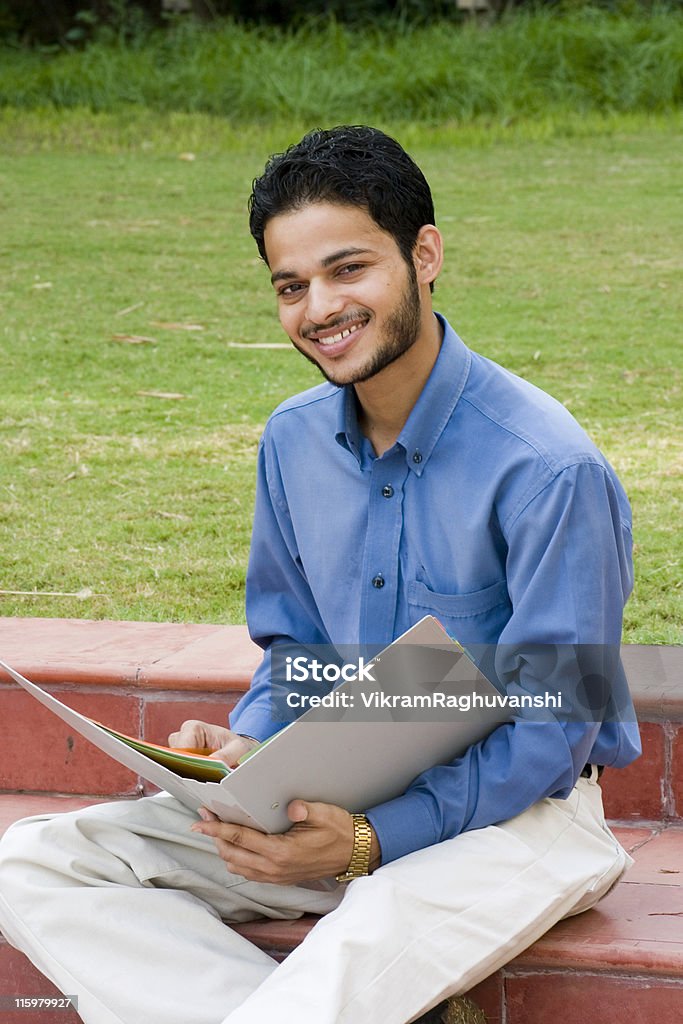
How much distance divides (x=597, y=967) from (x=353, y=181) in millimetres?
1278

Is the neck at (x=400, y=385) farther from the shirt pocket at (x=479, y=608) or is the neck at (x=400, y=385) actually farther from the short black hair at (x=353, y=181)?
the shirt pocket at (x=479, y=608)

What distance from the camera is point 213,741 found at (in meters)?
2.67

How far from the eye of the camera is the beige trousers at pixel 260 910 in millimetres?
2219

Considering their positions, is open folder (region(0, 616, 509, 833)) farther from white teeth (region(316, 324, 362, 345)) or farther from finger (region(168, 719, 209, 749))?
white teeth (region(316, 324, 362, 345))

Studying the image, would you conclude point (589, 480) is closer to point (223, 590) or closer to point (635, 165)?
point (223, 590)

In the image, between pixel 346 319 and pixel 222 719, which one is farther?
pixel 222 719

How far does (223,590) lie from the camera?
3.94m

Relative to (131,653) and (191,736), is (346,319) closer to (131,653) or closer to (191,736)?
(191,736)

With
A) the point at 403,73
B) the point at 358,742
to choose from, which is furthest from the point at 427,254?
the point at 403,73

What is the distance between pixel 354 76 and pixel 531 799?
31.4ft

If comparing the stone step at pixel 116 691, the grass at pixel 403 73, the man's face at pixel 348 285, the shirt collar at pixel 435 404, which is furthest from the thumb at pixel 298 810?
the grass at pixel 403 73

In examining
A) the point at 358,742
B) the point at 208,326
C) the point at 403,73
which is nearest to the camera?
the point at 358,742

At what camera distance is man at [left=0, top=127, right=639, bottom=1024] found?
2.32 m

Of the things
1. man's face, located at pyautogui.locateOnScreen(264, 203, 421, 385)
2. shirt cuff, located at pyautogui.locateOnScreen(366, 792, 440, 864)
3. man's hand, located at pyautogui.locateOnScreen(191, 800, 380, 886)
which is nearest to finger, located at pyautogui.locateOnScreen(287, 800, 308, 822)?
man's hand, located at pyautogui.locateOnScreen(191, 800, 380, 886)
